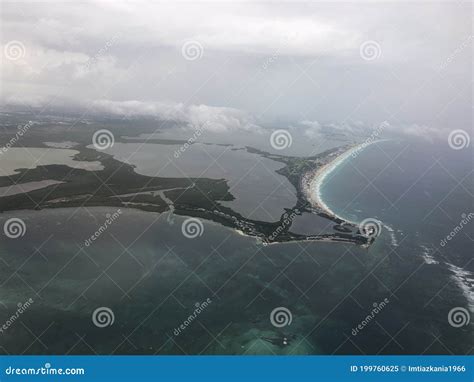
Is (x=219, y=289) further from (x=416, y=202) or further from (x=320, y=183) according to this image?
(x=416, y=202)

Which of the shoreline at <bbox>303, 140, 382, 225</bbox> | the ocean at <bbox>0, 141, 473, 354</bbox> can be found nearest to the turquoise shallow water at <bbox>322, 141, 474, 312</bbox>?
the ocean at <bbox>0, 141, 473, 354</bbox>

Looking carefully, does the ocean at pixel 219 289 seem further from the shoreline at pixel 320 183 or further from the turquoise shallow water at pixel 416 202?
the shoreline at pixel 320 183

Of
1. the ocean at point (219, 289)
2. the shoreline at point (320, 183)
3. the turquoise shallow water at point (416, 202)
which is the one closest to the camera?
the ocean at point (219, 289)

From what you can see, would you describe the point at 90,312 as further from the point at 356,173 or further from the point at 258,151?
the point at 258,151

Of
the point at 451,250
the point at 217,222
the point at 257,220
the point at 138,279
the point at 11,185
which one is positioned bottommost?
the point at 11,185

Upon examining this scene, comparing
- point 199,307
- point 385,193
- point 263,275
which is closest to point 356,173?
point 385,193

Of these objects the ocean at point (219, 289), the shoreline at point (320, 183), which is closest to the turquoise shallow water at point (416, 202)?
the ocean at point (219, 289)

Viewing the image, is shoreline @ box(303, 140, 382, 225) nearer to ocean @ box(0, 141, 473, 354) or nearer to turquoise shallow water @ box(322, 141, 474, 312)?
turquoise shallow water @ box(322, 141, 474, 312)

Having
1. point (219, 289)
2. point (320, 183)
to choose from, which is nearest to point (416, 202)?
point (320, 183)

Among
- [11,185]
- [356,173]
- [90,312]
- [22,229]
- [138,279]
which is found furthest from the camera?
[356,173]
